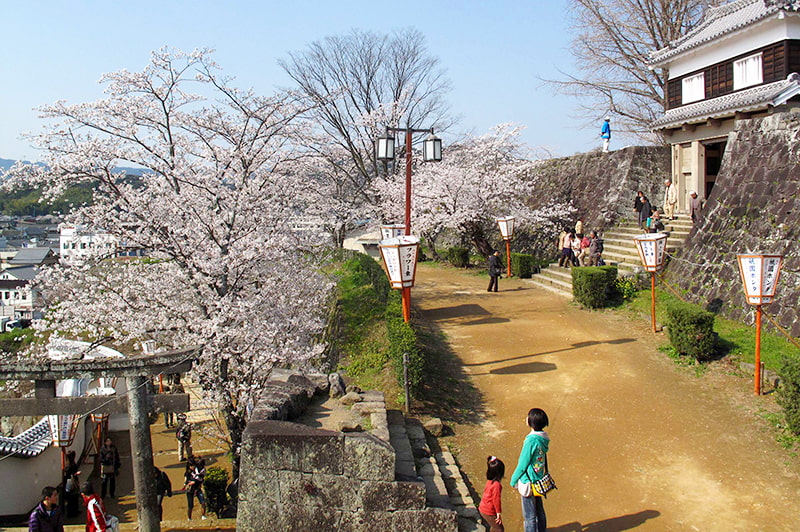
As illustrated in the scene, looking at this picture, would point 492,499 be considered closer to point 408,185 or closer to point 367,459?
point 367,459

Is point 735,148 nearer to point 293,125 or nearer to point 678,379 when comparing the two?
point 678,379

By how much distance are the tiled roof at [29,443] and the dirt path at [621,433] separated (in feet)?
28.5

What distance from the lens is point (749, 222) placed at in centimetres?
1309

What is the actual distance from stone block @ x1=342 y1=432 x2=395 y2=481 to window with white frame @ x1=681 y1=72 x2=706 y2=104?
1831 cm

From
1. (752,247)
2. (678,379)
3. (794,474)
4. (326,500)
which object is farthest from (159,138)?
(752,247)

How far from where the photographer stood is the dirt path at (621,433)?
6609 millimetres

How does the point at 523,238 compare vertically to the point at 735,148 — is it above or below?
below

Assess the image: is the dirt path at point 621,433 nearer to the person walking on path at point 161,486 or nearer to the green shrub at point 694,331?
the green shrub at point 694,331

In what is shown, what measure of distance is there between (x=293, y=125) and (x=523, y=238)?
1456 cm

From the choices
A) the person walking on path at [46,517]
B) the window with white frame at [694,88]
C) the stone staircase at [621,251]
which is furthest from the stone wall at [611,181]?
the person walking on path at [46,517]

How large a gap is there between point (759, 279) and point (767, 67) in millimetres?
10087

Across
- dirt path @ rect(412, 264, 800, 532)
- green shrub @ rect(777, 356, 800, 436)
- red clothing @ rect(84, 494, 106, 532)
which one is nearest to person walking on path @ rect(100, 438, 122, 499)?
red clothing @ rect(84, 494, 106, 532)

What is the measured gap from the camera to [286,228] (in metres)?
12.5

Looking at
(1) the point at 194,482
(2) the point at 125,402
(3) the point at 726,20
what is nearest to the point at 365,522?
(2) the point at 125,402
